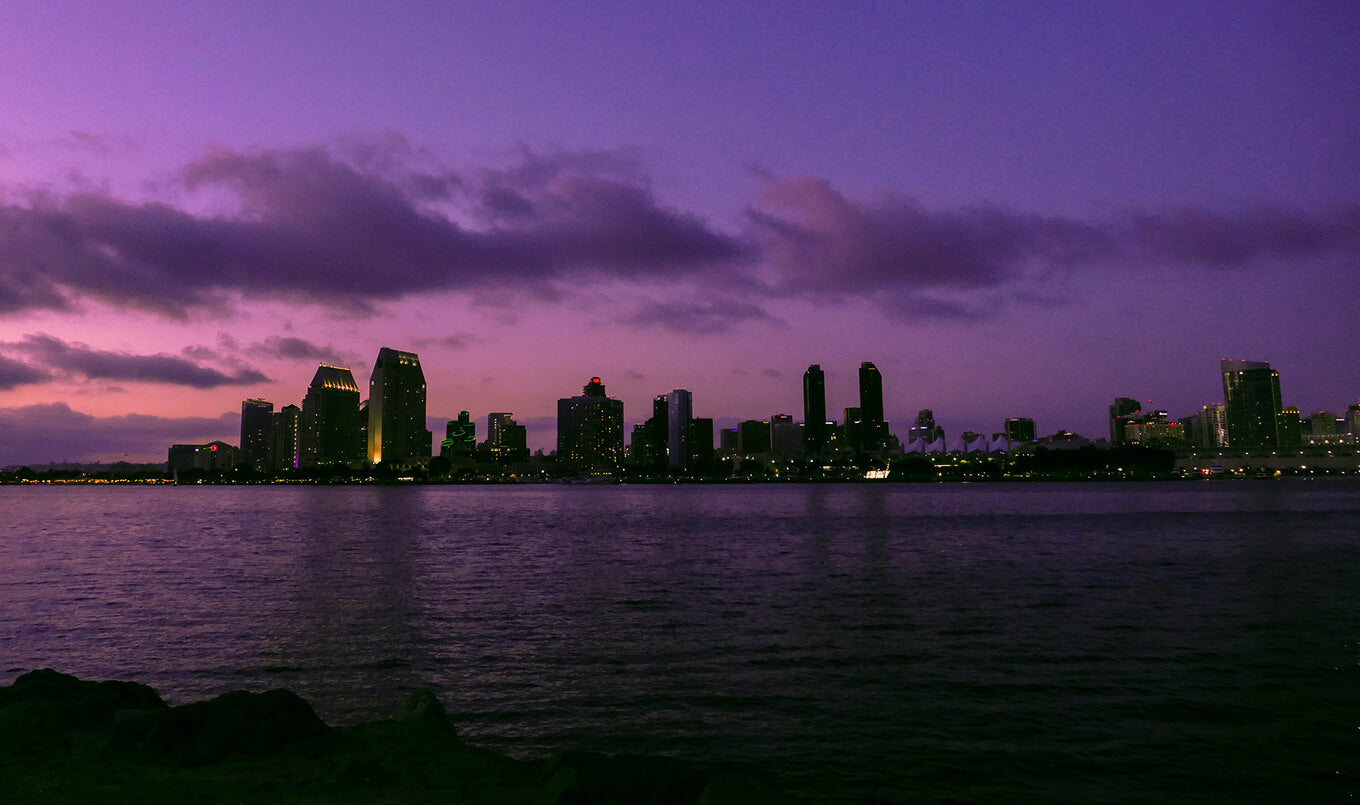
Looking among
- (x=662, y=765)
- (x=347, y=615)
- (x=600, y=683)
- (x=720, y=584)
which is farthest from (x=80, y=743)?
(x=720, y=584)

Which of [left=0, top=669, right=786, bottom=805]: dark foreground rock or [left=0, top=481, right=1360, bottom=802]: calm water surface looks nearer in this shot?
[left=0, top=669, right=786, bottom=805]: dark foreground rock

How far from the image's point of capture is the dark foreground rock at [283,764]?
7.78m

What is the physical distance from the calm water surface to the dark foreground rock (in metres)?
3.35

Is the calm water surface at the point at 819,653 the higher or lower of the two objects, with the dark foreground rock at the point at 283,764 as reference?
lower

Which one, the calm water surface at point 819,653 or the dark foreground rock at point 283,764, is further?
the calm water surface at point 819,653

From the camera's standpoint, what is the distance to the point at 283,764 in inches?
364

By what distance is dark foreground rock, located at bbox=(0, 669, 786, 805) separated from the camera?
7777 mm

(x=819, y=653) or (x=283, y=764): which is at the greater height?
(x=283, y=764)

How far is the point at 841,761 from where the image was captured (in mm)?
12008

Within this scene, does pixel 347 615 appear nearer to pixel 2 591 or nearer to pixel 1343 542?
pixel 2 591

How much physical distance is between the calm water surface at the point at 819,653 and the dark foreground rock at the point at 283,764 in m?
3.35

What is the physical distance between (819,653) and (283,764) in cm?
1370

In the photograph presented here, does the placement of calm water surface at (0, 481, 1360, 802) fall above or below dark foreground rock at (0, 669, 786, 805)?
below

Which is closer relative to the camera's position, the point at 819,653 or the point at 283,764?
the point at 283,764
